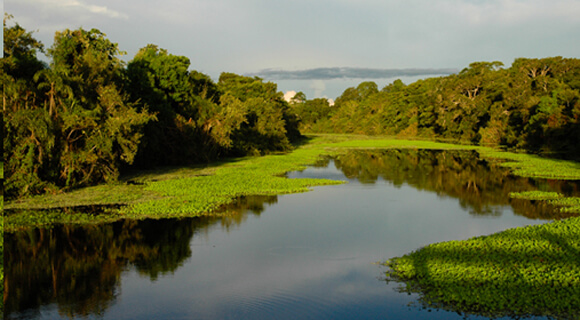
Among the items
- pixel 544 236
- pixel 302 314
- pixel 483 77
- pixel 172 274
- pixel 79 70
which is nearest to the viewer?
pixel 302 314

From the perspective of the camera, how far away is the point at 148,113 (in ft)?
105

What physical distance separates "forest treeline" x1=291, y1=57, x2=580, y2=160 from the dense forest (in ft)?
0.62

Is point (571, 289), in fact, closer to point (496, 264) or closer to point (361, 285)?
point (496, 264)

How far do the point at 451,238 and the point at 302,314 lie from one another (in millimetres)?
7123

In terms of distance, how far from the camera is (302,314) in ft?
30.9

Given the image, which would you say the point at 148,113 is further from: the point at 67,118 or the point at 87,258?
the point at 87,258

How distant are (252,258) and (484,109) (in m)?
65.1

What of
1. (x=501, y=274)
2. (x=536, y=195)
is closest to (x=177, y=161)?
(x=536, y=195)

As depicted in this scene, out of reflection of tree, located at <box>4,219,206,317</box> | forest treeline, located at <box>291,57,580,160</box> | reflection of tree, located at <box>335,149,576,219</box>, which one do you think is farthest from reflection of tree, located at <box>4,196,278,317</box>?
forest treeline, located at <box>291,57,580,160</box>

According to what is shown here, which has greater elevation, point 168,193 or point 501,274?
point 168,193

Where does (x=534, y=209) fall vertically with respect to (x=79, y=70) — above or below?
below

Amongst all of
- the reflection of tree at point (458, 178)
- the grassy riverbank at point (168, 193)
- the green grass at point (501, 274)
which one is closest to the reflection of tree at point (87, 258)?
the grassy riverbank at point (168, 193)

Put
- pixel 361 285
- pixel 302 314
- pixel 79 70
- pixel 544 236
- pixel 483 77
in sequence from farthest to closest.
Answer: pixel 483 77 < pixel 79 70 < pixel 544 236 < pixel 361 285 < pixel 302 314

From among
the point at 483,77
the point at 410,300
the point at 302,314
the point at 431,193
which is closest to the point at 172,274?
the point at 302,314
